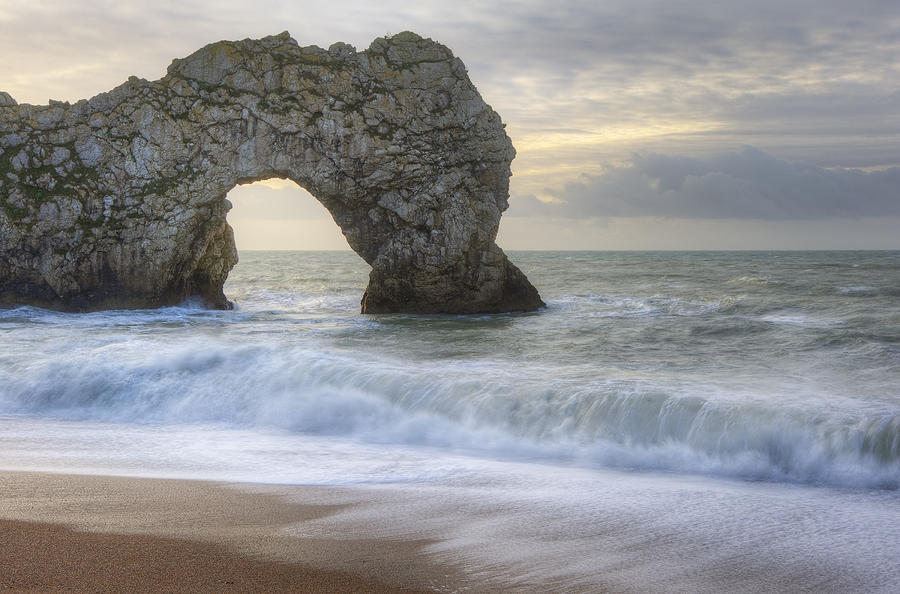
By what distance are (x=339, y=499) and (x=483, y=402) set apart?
13.1 feet

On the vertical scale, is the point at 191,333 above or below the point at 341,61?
below

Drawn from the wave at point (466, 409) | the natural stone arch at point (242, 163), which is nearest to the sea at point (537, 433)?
the wave at point (466, 409)

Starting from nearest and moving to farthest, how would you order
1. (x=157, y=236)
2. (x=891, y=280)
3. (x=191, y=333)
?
(x=191, y=333) < (x=157, y=236) < (x=891, y=280)

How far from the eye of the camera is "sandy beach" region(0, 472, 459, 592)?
15.7 feet

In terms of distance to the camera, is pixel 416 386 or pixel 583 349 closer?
pixel 416 386

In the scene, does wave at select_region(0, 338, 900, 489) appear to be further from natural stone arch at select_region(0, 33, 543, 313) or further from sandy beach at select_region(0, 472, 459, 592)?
natural stone arch at select_region(0, 33, 543, 313)

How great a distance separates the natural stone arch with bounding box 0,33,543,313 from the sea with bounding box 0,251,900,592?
408 centimetres

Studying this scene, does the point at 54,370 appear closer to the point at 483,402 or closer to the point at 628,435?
the point at 483,402

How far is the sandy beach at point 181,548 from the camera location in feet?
15.7

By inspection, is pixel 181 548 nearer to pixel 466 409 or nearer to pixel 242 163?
pixel 466 409

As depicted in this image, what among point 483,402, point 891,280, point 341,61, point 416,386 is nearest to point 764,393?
point 483,402

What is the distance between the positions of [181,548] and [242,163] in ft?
→ 58.6

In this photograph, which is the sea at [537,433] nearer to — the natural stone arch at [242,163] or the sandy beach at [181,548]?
the sandy beach at [181,548]

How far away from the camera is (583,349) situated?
48.9 feet
